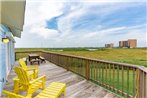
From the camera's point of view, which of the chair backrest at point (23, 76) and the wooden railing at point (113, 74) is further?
the chair backrest at point (23, 76)

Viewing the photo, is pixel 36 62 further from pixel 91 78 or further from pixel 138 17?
pixel 138 17

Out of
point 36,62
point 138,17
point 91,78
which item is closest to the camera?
point 91,78

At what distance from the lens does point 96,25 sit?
3756 centimetres

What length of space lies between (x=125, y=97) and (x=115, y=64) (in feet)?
2.98

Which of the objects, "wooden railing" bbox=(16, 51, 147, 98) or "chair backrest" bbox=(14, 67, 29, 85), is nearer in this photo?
"wooden railing" bbox=(16, 51, 147, 98)

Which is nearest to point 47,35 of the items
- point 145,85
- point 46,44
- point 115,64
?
point 46,44

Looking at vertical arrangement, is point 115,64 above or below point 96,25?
below

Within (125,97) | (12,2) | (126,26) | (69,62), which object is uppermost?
(126,26)

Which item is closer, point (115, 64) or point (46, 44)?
point (115, 64)

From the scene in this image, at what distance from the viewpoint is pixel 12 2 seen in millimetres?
3551

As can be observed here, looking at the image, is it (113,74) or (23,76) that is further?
(113,74)

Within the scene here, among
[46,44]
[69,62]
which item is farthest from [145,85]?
[46,44]

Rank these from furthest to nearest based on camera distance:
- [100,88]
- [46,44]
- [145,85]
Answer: [46,44], [100,88], [145,85]

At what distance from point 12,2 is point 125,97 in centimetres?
363
